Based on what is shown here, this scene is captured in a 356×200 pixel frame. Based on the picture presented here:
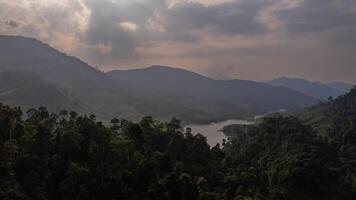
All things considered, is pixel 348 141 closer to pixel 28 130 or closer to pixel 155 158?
pixel 155 158

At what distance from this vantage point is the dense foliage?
2174 inches

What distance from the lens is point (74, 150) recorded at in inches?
2391

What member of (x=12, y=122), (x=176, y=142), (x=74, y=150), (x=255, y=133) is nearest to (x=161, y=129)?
(x=176, y=142)

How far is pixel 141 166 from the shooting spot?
60656 mm

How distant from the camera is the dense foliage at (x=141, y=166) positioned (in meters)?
55.2

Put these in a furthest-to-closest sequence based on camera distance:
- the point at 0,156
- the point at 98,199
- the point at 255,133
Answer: the point at 255,133 → the point at 98,199 → the point at 0,156

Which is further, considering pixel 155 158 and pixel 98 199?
pixel 155 158

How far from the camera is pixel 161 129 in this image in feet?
250

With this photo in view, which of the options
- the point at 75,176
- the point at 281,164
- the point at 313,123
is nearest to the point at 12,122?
the point at 75,176

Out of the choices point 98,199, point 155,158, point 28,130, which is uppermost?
point 28,130

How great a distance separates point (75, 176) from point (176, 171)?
44.8 ft

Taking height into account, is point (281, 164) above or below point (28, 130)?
below

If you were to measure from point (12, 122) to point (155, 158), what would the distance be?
2003 centimetres

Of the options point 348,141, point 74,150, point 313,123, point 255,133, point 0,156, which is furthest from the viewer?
point 313,123
